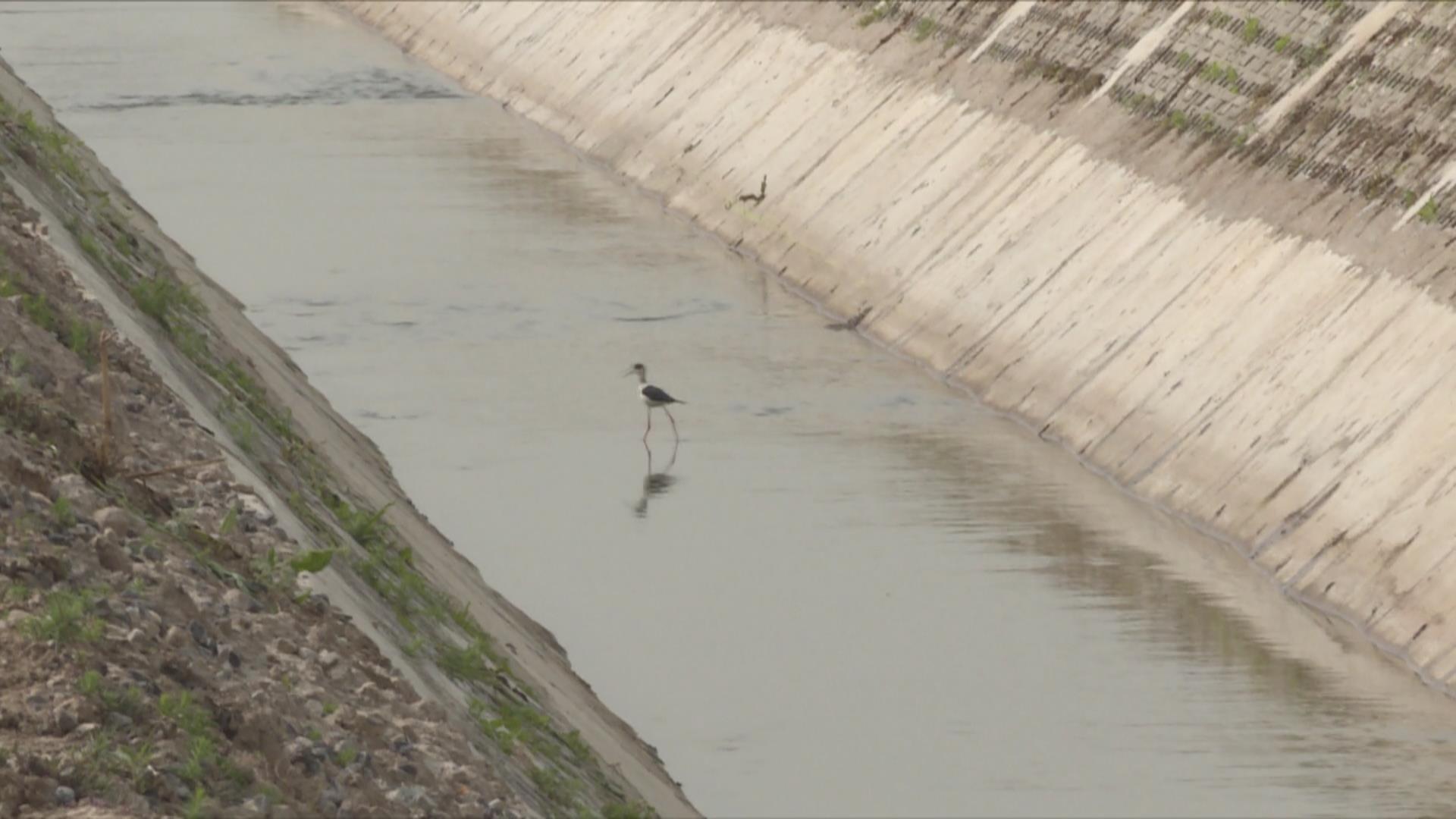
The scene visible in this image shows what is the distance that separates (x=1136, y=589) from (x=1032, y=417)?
16.3ft

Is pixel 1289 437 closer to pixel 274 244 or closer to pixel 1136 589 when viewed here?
pixel 1136 589

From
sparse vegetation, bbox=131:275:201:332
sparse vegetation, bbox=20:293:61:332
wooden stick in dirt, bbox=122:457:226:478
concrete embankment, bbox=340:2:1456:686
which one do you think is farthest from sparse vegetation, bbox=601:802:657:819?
concrete embankment, bbox=340:2:1456:686

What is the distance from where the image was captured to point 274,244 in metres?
37.9

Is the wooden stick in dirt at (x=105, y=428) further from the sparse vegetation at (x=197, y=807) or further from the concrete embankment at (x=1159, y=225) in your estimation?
the concrete embankment at (x=1159, y=225)

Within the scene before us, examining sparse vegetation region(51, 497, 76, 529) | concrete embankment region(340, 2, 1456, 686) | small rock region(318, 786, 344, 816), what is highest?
concrete embankment region(340, 2, 1456, 686)

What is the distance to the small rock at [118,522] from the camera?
41.0 feet

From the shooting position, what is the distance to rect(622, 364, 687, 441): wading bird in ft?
90.9

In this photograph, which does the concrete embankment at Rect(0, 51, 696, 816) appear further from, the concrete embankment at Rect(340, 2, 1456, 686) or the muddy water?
the concrete embankment at Rect(340, 2, 1456, 686)

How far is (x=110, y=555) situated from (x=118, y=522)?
0.33 metres

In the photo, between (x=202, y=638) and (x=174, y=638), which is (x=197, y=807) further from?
(x=202, y=638)

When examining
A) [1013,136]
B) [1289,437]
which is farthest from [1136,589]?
[1013,136]

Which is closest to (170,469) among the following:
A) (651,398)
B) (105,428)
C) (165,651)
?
(105,428)

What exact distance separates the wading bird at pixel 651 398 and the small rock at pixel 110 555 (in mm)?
15360

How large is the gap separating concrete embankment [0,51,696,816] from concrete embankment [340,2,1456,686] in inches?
293
